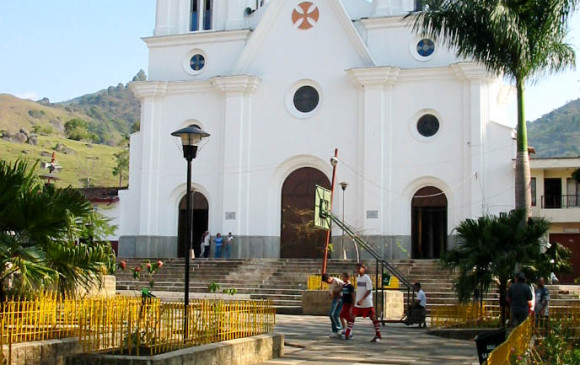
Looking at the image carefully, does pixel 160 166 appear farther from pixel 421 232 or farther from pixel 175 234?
pixel 421 232

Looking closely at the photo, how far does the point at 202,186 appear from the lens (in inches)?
1492

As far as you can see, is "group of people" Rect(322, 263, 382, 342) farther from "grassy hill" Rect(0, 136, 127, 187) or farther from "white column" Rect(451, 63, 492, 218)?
"grassy hill" Rect(0, 136, 127, 187)

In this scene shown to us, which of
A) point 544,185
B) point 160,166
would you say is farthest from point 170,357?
point 544,185

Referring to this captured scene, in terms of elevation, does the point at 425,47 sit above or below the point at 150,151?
above

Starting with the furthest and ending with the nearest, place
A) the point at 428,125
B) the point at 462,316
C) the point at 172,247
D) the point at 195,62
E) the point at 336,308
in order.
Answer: the point at 195,62 → the point at 172,247 → the point at 428,125 → the point at 462,316 → the point at 336,308

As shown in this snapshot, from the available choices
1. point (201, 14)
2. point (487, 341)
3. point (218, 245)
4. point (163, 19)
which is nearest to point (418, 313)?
point (487, 341)

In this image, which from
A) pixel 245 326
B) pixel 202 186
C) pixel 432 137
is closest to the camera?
pixel 245 326

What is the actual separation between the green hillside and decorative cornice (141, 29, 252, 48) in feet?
302

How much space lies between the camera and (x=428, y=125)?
35.5m

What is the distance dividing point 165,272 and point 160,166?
24.3 feet

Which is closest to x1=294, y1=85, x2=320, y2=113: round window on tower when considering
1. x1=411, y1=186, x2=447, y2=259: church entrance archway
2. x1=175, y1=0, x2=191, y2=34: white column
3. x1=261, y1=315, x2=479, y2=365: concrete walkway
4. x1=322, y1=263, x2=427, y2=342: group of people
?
x1=411, y1=186, x2=447, y2=259: church entrance archway

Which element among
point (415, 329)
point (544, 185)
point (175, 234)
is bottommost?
point (415, 329)

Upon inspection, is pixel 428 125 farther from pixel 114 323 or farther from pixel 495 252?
pixel 114 323

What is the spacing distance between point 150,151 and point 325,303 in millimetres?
16722
